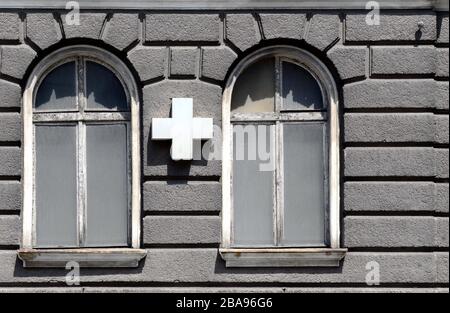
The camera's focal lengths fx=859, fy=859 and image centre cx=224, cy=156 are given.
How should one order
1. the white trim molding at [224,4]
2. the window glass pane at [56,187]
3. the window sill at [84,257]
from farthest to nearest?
1. the window glass pane at [56,187]
2. the white trim molding at [224,4]
3. the window sill at [84,257]

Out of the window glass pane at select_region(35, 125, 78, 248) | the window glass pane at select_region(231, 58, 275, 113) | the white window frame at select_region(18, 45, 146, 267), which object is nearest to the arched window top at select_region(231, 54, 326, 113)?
the window glass pane at select_region(231, 58, 275, 113)

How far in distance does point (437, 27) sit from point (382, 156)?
4.52 ft

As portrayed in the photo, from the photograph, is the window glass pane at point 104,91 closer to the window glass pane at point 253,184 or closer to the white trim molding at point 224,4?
the white trim molding at point 224,4

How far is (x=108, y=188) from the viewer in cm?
841

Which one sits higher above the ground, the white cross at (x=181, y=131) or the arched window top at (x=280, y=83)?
the arched window top at (x=280, y=83)

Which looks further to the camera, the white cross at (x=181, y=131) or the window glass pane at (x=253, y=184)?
the window glass pane at (x=253, y=184)

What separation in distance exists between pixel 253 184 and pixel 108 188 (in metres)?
1.42

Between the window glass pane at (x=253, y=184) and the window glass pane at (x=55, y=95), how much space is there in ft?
5.42

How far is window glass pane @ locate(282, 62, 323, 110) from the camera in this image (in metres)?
8.47

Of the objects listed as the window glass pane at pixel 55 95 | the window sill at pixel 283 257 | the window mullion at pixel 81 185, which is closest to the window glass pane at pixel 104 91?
the window glass pane at pixel 55 95

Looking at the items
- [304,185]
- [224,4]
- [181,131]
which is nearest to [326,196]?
[304,185]

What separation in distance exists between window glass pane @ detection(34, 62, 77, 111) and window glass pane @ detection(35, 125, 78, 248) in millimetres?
197

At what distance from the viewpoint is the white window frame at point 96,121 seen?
820 centimetres
